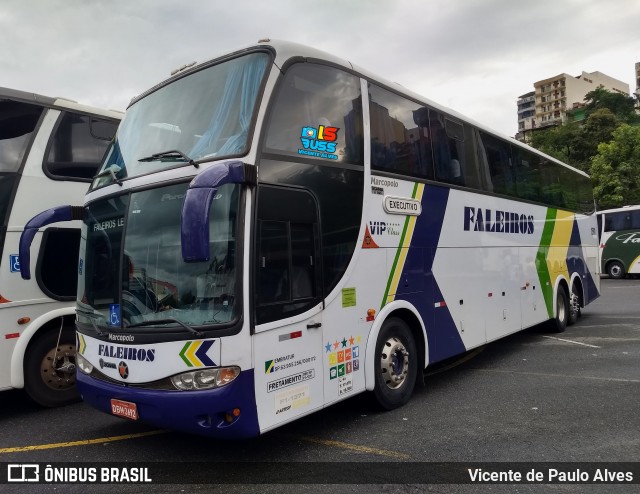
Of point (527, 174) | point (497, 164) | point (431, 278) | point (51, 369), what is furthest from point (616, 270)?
point (51, 369)

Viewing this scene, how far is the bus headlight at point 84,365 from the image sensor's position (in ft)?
15.9

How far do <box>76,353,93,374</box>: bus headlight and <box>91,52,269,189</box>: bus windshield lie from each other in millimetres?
1684

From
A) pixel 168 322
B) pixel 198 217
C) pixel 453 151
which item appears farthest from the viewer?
pixel 453 151

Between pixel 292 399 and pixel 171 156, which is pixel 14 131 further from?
pixel 292 399

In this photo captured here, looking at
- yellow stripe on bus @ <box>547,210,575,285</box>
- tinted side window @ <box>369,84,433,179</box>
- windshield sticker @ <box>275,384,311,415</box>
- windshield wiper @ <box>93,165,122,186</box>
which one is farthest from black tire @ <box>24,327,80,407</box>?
yellow stripe on bus @ <box>547,210,575,285</box>

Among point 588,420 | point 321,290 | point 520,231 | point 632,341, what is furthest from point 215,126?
point 632,341

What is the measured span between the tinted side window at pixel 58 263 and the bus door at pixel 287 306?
3497mm

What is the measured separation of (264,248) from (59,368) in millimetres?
3801

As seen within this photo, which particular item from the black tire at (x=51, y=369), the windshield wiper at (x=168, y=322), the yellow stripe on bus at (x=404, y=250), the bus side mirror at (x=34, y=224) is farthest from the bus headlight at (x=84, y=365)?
the yellow stripe on bus at (x=404, y=250)

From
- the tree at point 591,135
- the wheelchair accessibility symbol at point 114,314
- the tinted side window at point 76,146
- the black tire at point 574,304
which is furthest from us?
the tree at point 591,135

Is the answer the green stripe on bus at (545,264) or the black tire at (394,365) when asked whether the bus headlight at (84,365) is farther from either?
the green stripe on bus at (545,264)

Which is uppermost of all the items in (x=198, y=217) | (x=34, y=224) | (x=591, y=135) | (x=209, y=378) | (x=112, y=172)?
(x=591, y=135)

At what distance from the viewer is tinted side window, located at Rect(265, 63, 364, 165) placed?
469 cm

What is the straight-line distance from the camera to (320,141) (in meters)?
5.06
